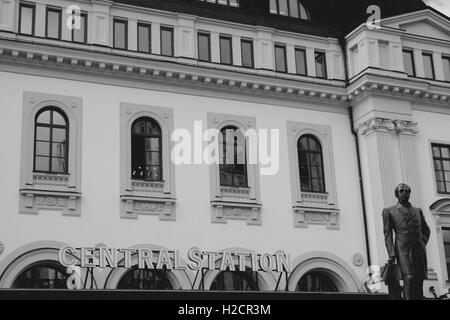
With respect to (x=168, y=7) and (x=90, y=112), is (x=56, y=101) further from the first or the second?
(x=168, y=7)

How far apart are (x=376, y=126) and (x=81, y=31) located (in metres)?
11.4

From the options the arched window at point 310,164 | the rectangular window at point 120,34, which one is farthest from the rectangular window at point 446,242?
the rectangular window at point 120,34

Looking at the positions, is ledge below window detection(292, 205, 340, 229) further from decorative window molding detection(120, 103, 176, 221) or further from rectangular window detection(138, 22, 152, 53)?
rectangular window detection(138, 22, 152, 53)

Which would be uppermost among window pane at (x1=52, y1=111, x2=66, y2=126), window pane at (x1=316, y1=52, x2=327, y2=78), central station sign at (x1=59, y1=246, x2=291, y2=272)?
window pane at (x1=316, y1=52, x2=327, y2=78)

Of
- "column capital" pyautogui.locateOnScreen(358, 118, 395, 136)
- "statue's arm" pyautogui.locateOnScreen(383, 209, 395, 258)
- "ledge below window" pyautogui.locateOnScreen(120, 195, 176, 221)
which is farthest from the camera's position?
"column capital" pyautogui.locateOnScreen(358, 118, 395, 136)

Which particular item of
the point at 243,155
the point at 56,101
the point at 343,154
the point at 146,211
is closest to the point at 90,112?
the point at 56,101

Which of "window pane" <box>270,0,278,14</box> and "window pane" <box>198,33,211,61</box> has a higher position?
"window pane" <box>270,0,278,14</box>

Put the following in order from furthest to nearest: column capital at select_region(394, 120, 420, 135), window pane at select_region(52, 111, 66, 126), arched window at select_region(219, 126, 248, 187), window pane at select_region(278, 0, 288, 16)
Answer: window pane at select_region(278, 0, 288, 16) → column capital at select_region(394, 120, 420, 135) → arched window at select_region(219, 126, 248, 187) → window pane at select_region(52, 111, 66, 126)

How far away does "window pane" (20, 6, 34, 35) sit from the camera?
86.8ft

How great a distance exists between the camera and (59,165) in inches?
1017

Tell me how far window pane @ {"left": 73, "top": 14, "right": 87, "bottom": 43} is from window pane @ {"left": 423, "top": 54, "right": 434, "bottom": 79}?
45.4 feet

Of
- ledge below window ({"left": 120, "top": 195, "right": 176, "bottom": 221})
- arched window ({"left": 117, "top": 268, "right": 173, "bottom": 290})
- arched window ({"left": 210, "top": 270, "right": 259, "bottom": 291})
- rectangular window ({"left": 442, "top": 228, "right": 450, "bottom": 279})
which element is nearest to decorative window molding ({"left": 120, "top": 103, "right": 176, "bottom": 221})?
ledge below window ({"left": 120, "top": 195, "right": 176, "bottom": 221})

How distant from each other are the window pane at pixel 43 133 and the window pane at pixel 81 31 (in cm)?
339

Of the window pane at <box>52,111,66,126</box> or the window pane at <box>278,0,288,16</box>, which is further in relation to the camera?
the window pane at <box>278,0,288,16</box>
